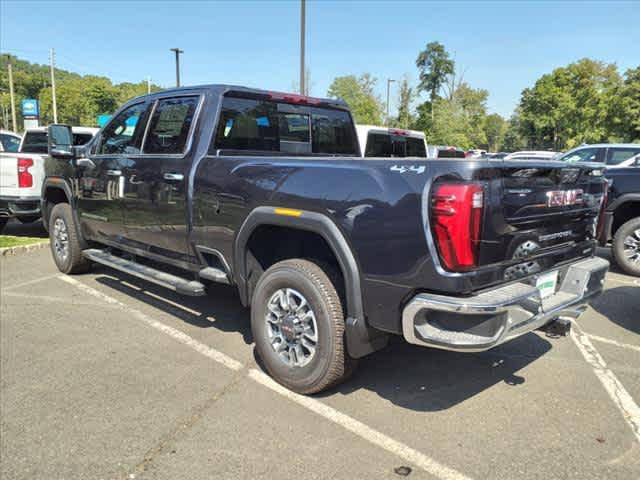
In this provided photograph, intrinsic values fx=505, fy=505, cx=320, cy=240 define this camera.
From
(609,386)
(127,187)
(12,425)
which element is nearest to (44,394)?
(12,425)

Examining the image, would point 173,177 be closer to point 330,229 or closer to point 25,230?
point 330,229

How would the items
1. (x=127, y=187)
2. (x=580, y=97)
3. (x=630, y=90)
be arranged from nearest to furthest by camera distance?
(x=127, y=187), (x=630, y=90), (x=580, y=97)

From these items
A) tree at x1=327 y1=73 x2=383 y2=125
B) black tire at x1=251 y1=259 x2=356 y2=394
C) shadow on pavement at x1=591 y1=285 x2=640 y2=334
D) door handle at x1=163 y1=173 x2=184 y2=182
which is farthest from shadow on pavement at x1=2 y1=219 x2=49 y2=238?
tree at x1=327 y1=73 x2=383 y2=125

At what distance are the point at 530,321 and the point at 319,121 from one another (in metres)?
2.87

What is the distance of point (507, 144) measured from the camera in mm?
95750

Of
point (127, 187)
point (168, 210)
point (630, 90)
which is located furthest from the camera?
point (630, 90)

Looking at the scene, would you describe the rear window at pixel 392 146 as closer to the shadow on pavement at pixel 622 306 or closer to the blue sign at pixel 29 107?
the shadow on pavement at pixel 622 306

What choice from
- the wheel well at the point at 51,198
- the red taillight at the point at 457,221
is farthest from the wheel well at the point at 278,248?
the wheel well at the point at 51,198

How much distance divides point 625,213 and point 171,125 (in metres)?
6.04

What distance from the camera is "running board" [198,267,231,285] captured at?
385 centimetres

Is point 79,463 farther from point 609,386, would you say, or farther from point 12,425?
point 609,386

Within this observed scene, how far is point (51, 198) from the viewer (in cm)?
643

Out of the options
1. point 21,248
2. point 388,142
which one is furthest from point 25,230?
point 388,142

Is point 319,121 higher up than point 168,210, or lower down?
higher up
